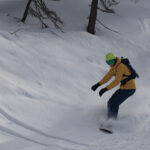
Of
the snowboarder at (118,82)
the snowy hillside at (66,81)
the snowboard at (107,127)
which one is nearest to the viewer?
the snowy hillside at (66,81)

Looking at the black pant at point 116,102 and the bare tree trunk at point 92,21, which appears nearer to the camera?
the black pant at point 116,102

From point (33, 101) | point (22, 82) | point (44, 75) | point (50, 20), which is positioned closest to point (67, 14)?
point (50, 20)

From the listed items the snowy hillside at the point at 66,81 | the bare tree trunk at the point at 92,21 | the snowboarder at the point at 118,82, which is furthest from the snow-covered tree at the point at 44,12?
the snowboarder at the point at 118,82

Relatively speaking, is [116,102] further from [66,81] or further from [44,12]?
[44,12]

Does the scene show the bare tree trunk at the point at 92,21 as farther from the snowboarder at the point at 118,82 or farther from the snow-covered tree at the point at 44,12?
the snowboarder at the point at 118,82

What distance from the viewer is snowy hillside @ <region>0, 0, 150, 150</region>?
6.42 m

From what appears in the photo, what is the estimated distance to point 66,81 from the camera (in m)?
9.29

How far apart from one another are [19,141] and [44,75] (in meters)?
3.49

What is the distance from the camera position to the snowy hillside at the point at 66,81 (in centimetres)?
642

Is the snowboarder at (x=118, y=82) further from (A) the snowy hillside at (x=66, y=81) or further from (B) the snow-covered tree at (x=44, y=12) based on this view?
(B) the snow-covered tree at (x=44, y=12)

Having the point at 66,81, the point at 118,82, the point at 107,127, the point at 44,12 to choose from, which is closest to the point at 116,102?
the point at 118,82

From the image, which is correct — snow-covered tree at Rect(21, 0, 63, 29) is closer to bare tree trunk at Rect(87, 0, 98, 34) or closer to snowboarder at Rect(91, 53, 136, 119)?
bare tree trunk at Rect(87, 0, 98, 34)

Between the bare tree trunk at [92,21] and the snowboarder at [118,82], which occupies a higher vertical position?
the snowboarder at [118,82]

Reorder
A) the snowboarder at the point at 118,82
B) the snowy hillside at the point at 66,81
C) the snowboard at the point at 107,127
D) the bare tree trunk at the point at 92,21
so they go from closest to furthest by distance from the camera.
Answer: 1. the snowy hillside at the point at 66,81
2. the snowboard at the point at 107,127
3. the snowboarder at the point at 118,82
4. the bare tree trunk at the point at 92,21
